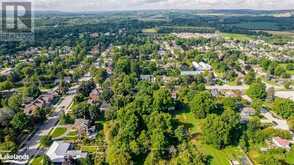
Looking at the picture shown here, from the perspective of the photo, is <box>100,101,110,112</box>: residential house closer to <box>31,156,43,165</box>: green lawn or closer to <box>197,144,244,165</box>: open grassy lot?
<box>31,156,43,165</box>: green lawn

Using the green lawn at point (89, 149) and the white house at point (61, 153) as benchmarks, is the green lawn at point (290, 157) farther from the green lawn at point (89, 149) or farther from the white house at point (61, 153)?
the white house at point (61, 153)

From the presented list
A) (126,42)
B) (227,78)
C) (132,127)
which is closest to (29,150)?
(132,127)

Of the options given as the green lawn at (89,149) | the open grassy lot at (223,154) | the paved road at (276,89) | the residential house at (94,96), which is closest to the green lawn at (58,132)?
the green lawn at (89,149)

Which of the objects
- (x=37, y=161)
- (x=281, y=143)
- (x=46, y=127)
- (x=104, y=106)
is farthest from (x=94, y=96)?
(x=281, y=143)

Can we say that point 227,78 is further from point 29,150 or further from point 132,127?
point 29,150

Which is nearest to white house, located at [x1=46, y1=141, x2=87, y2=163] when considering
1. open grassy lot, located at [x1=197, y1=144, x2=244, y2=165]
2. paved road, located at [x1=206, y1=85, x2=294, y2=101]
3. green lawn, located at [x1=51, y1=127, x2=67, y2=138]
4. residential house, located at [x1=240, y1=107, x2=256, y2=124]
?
green lawn, located at [x1=51, y1=127, x2=67, y2=138]
